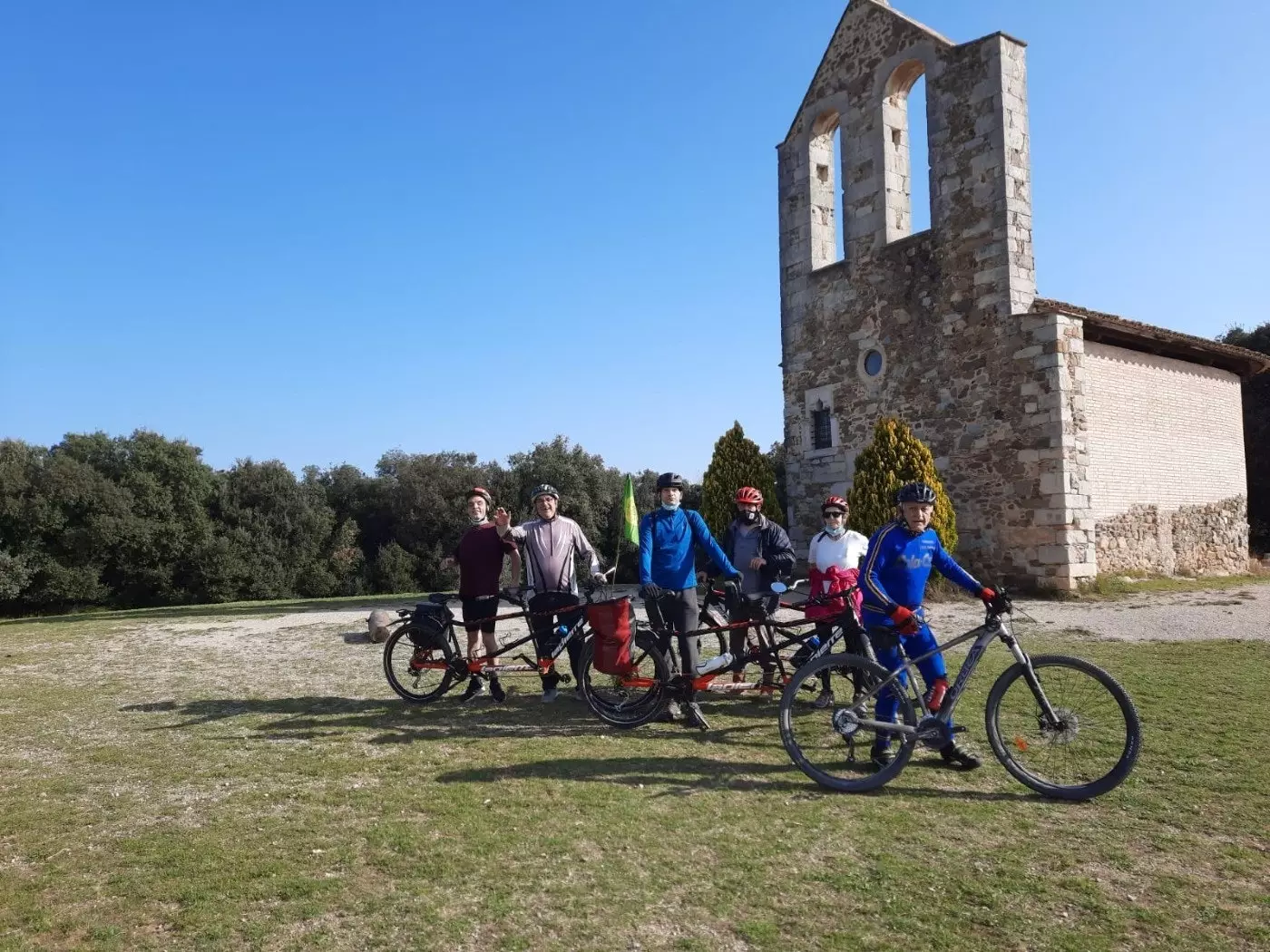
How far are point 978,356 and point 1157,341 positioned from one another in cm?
388

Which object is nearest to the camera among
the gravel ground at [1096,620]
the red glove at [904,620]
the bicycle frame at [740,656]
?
the red glove at [904,620]

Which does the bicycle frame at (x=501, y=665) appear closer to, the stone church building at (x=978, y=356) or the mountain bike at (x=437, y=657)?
the mountain bike at (x=437, y=657)

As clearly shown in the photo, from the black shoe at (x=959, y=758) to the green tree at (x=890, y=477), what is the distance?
28.5 feet

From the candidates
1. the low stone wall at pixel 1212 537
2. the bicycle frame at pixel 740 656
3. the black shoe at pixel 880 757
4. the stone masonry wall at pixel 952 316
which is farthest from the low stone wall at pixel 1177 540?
the black shoe at pixel 880 757

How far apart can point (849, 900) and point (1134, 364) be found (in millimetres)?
14846

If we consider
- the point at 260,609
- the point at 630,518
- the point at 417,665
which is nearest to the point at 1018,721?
the point at 630,518

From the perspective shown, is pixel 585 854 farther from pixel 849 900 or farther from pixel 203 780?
pixel 203 780

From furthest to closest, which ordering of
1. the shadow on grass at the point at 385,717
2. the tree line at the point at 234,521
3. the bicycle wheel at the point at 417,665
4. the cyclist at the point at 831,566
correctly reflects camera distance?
the tree line at the point at 234,521 → the bicycle wheel at the point at 417,665 → the cyclist at the point at 831,566 → the shadow on grass at the point at 385,717

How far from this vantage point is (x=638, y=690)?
606 cm

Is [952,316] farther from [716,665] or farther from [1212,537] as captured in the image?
[716,665]

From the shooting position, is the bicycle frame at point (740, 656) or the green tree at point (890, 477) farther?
the green tree at point (890, 477)

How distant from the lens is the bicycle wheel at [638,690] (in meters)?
5.89

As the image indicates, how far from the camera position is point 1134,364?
15.1 meters

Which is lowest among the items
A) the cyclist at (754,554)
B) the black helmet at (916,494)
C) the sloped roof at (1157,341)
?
the cyclist at (754,554)
